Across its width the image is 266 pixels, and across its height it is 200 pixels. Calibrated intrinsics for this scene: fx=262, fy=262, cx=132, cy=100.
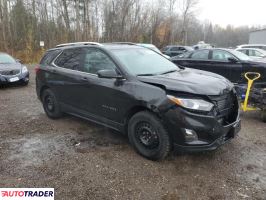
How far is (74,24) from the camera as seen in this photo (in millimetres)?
31312

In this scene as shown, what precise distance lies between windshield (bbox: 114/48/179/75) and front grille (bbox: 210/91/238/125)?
1.14 m

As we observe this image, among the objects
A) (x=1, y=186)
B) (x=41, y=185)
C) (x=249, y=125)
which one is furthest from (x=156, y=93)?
(x=249, y=125)

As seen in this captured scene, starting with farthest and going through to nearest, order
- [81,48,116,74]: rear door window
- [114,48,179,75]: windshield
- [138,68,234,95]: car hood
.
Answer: [81,48,116,74]: rear door window → [114,48,179,75]: windshield → [138,68,234,95]: car hood

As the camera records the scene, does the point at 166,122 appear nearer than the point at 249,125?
Yes

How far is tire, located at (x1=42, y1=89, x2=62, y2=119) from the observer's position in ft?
19.1

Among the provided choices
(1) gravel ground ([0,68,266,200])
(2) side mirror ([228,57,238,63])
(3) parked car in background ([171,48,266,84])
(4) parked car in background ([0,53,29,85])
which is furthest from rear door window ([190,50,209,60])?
(4) parked car in background ([0,53,29,85])

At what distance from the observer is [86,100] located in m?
4.91

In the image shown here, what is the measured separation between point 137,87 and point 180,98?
0.72 meters

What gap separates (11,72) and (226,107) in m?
8.79

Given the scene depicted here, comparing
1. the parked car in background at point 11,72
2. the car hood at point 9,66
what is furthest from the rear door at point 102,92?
the car hood at point 9,66

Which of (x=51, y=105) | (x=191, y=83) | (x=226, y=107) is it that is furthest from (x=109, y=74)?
(x=51, y=105)

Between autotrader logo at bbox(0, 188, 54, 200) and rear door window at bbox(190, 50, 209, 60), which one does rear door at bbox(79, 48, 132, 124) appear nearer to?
autotrader logo at bbox(0, 188, 54, 200)

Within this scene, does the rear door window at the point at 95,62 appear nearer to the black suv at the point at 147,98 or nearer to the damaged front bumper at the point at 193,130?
the black suv at the point at 147,98

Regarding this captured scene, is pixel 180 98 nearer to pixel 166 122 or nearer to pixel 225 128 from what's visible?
pixel 166 122
